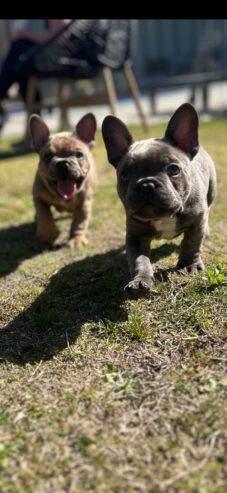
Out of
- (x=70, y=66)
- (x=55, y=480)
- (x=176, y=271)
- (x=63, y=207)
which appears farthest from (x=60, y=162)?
(x=70, y=66)

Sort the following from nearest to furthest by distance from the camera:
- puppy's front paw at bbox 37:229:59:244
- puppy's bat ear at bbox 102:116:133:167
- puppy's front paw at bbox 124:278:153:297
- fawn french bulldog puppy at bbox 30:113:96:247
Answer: puppy's front paw at bbox 124:278:153:297 → puppy's bat ear at bbox 102:116:133:167 → fawn french bulldog puppy at bbox 30:113:96:247 → puppy's front paw at bbox 37:229:59:244

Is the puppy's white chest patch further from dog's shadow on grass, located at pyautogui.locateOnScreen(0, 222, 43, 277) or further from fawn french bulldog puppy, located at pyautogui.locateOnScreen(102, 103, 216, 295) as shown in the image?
dog's shadow on grass, located at pyautogui.locateOnScreen(0, 222, 43, 277)

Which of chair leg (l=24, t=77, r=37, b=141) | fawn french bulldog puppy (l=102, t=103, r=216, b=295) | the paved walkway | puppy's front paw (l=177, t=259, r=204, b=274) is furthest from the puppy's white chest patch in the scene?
the paved walkway

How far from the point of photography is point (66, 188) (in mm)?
3863

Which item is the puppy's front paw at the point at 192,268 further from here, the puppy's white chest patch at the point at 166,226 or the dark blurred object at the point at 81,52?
the dark blurred object at the point at 81,52

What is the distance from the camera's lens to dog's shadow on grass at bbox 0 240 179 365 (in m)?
2.53

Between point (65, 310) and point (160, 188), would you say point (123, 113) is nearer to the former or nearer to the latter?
point (65, 310)

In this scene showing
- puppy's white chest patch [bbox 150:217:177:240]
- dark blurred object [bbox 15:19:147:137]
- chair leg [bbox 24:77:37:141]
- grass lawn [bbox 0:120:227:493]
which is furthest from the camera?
chair leg [bbox 24:77:37:141]

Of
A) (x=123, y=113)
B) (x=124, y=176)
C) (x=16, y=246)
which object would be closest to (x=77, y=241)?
(x=16, y=246)

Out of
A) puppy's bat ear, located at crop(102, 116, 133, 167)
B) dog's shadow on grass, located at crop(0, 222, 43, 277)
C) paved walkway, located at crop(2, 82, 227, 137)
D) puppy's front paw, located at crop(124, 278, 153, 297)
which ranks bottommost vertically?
paved walkway, located at crop(2, 82, 227, 137)

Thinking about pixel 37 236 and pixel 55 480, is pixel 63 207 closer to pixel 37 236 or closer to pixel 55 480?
pixel 37 236

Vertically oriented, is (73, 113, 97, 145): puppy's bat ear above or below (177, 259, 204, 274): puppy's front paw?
above

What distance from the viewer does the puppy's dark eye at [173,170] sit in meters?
2.65

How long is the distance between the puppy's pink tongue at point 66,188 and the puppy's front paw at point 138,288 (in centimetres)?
146
